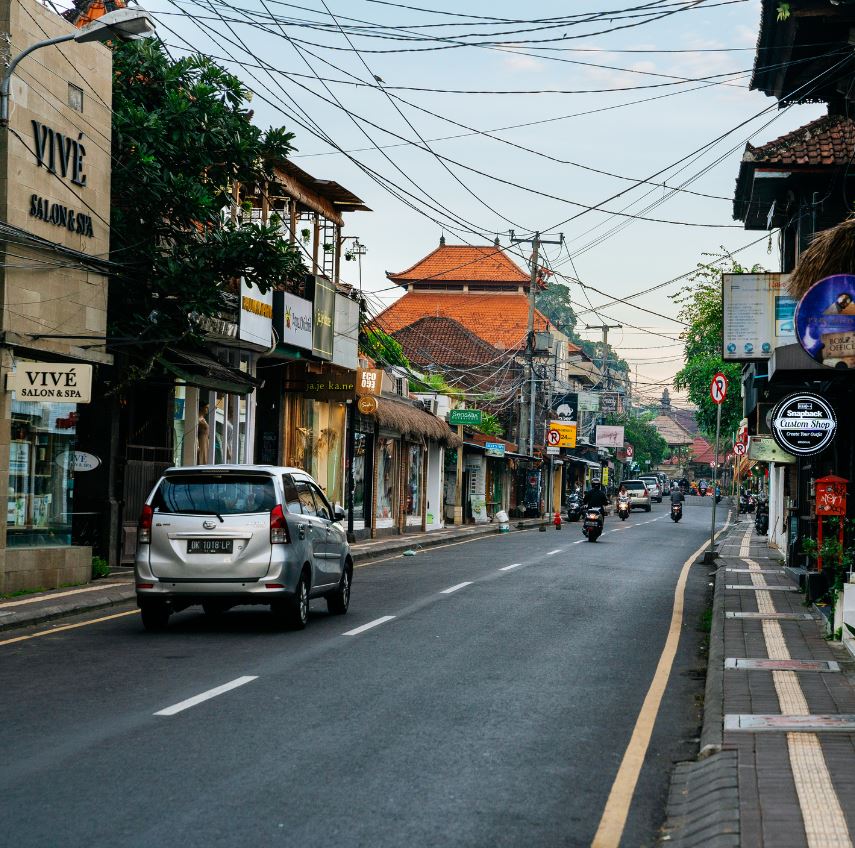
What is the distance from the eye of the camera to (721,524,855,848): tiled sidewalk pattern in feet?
20.8

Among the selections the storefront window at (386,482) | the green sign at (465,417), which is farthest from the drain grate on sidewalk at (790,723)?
the green sign at (465,417)

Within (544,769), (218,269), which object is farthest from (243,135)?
(544,769)

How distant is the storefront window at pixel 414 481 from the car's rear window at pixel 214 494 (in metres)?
30.7

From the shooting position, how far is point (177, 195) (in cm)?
2156

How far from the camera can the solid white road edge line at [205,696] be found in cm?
960

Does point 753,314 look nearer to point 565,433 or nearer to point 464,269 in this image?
point 565,433

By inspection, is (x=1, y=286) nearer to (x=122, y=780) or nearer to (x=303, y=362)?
(x=122, y=780)

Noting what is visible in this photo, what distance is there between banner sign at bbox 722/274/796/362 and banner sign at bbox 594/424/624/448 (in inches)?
3132

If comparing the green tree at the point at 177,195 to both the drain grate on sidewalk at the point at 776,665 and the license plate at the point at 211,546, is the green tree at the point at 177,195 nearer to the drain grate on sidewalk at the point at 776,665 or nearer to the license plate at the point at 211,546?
the license plate at the point at 211,546

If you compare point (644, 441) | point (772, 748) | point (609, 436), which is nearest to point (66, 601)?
point (772, 748)

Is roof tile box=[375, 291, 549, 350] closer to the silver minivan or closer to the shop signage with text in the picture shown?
the shop signage with text

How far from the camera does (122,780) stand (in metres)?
7.40

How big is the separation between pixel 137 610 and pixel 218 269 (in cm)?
676

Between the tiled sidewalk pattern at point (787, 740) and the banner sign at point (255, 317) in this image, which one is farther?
the banner sign at point (255, 317)
